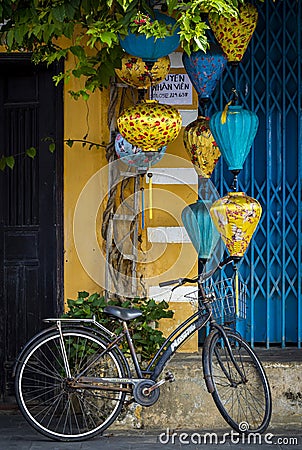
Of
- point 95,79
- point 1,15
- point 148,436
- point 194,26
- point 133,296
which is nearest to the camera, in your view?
point 194,26

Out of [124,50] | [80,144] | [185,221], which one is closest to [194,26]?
[124,50]

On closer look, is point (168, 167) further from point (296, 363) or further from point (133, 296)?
point (296, 363)

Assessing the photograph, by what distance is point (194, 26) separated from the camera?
4.91 m

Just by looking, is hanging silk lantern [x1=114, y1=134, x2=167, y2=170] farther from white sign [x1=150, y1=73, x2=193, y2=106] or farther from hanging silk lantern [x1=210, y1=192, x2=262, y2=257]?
hanging silk lantern [x1=210, y1=192, x2=262, y2=257]

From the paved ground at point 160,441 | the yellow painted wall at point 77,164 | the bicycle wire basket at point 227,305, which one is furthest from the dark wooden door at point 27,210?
the bicycle wire basket at point 227,305

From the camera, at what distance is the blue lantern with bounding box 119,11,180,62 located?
211 inches

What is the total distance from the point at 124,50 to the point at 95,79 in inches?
11.1

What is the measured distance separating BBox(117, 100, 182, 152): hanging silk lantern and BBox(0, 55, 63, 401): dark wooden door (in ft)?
4.37

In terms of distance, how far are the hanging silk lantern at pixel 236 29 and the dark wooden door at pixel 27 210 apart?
1645 millimetres

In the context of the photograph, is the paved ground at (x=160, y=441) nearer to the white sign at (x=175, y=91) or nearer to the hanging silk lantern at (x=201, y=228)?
the hanging silk lantern at (x=201, y=228)

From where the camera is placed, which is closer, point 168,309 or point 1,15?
point 1,15

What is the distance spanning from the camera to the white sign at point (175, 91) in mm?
6641

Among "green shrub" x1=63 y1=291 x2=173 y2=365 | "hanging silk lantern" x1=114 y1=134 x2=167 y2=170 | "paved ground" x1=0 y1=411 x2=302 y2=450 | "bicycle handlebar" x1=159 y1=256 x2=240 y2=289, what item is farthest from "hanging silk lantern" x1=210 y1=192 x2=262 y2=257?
"paved ground" x1=0 y1=411 x2=302 y2=450

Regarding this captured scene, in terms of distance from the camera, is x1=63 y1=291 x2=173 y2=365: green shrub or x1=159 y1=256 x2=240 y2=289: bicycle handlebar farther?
x1=63 y1=291 x2=173 y2=365: green shrub
